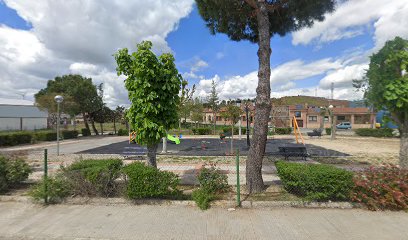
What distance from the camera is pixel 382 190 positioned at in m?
Answer: 4.35

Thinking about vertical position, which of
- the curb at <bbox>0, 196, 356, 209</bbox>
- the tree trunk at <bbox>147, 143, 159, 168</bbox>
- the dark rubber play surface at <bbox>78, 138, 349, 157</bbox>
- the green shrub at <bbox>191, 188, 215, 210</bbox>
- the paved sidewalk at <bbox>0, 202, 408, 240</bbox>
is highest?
the tree trunk at <bbox>147, 143, 159, 168</bbox>

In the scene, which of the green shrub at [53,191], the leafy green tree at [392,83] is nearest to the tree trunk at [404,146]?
the leafy green tree at [392,83]

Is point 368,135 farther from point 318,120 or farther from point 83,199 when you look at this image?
point 83,199

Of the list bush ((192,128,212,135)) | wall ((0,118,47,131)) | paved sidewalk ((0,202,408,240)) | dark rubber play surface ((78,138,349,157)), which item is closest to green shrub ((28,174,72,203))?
paved sidewalk ((0,202,408,240))

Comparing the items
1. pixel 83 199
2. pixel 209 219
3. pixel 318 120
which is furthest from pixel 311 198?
pixel 318 120

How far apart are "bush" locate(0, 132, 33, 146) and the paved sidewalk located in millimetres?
16822

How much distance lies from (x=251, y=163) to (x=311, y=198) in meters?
1.47

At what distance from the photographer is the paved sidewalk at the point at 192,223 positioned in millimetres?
3471

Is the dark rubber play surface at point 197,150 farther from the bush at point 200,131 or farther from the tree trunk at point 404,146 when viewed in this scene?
the bush at point 200,131

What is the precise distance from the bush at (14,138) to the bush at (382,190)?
888 inches

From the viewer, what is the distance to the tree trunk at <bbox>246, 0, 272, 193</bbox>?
5.18 meters

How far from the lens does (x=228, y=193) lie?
5145mm

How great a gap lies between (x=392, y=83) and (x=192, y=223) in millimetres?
5495

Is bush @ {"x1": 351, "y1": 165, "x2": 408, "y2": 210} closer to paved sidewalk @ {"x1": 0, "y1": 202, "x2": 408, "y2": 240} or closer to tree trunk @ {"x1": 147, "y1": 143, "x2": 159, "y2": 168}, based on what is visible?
paved sidewalk @ {"x1": 0, "y1": 202, "x2": 408, "y2": 240}
